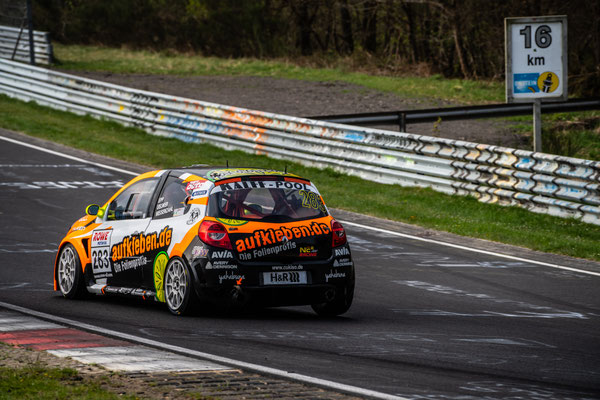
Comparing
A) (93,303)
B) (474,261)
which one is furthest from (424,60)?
(93,303)

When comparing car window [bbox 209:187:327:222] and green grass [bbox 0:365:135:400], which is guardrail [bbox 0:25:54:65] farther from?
green grass [bbox 0:365:135:400]

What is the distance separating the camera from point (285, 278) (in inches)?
365

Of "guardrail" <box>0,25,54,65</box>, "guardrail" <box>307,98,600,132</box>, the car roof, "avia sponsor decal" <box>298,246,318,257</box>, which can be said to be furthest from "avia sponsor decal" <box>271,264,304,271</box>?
"guardrail" <box>0,25,54,65</box>

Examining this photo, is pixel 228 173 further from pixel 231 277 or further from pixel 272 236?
pixel 231 277

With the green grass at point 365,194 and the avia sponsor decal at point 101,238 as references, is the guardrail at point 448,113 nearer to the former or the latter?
the green grass at point 365,194

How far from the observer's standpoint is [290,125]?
2277 centimetres

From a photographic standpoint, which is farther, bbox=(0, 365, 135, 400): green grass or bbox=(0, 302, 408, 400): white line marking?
bbox=(0, 302, 408, 400): white line marking

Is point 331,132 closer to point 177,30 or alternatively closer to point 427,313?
point 427,313

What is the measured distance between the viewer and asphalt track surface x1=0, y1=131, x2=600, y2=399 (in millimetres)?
6930

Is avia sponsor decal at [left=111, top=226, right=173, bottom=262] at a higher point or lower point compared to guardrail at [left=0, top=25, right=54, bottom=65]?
lower

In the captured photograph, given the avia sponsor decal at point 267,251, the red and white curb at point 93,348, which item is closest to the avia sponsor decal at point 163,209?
the avia sponsor decal at point 267,251

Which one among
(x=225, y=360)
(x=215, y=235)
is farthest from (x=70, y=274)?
(x=225, y=360)

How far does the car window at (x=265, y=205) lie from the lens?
30.8 ft

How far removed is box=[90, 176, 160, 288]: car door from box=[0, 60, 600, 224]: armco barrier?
859cm
